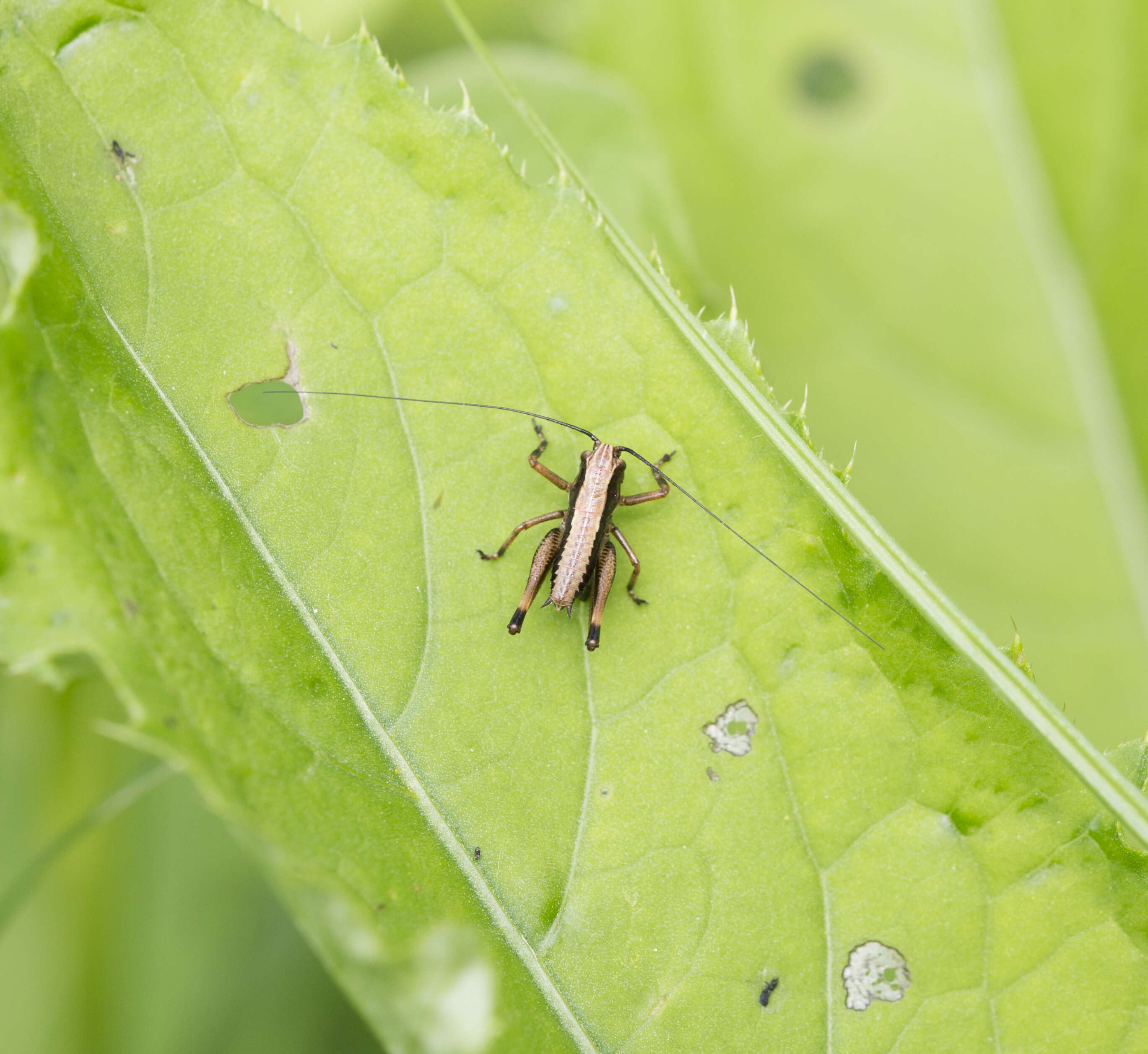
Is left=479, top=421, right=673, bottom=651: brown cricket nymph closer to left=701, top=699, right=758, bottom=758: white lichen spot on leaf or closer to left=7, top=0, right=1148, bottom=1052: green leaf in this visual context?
left=7, top=0, right=1148, bottom=1052: green leaf

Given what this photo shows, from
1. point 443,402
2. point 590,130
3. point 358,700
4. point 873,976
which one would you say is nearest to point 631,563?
point 443,402

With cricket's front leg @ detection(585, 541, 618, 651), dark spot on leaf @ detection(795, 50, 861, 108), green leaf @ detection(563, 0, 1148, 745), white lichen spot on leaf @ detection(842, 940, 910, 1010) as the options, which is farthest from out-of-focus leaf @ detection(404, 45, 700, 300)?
white lichen spot on leaf @ detection(842, 940, 910, 1010)

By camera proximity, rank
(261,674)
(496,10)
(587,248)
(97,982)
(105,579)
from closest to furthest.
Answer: (105,579), (261,674), (587,248), (97,982), (496,10)

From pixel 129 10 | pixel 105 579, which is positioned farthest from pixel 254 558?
pixel 129 10

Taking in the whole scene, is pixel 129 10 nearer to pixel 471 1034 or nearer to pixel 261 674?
pixel 261 674

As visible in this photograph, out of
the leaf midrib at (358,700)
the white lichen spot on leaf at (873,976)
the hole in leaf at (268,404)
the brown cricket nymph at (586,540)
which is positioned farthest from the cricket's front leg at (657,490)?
the white lichen spot on leaf at (873,976)

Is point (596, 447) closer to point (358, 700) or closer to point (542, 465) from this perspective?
point (542, 465)
